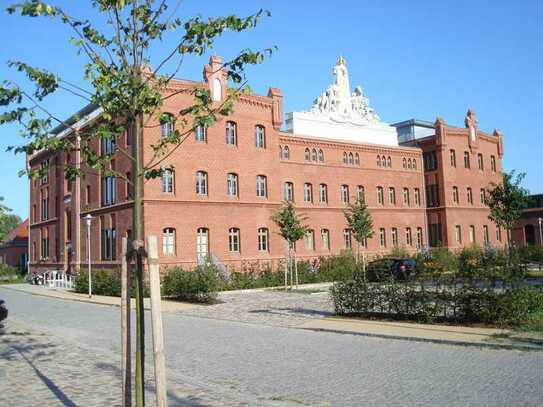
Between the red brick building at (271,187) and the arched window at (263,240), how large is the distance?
0.22ft

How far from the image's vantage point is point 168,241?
32.2 m

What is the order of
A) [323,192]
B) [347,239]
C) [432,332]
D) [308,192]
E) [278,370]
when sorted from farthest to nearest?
[347,239], [323,192], [308,192], [432,332], [278,370]

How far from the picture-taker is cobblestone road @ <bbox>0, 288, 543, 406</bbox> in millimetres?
7105

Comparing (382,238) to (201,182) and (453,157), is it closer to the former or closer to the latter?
(453,157)

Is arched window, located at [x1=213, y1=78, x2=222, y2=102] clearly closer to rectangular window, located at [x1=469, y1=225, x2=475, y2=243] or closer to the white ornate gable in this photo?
the white ornate gable

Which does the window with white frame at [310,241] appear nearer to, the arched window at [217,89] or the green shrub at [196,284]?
the arched window at [217,89]

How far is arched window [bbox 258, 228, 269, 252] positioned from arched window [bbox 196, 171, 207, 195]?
486 cm

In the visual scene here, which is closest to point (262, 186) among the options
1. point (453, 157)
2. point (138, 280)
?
point (453, 157)

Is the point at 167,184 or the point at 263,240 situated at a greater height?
the point at 167,184

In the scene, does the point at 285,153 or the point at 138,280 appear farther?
the point at 285,153

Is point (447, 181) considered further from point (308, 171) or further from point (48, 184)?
point (48, 184)

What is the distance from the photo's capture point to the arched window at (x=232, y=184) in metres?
35.3

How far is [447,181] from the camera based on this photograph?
161ft

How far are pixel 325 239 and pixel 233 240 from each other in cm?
977
